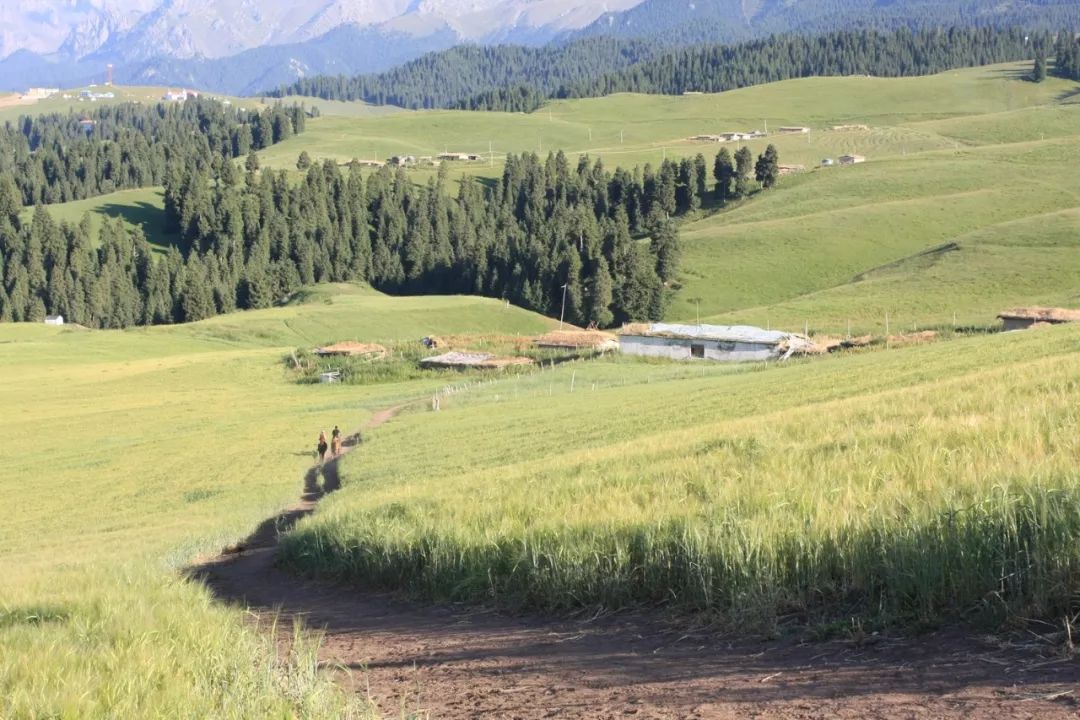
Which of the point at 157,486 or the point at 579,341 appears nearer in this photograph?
the point at 157,486

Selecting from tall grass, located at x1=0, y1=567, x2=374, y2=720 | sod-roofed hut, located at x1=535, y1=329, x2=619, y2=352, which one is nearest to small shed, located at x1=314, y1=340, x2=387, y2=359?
sod-roofed hut, located at x1=535, y1=329, x2=619, y2=352

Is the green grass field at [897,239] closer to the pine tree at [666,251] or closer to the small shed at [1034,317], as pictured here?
the pine tree at [666,251]

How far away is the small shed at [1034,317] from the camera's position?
205 feet

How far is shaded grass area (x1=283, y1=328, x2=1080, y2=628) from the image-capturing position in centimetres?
815

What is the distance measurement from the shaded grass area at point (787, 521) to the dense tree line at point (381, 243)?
100582 mm

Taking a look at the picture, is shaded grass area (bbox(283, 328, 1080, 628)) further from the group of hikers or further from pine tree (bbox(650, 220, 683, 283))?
pine tree (bbox(650, 220, 683, 283))

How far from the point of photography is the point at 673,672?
7.97 metres

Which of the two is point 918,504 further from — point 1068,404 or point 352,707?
point 1068,404

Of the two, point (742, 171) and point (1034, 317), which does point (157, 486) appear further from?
point (742, 171)

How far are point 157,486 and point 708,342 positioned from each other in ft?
154

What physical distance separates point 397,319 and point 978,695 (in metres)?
107

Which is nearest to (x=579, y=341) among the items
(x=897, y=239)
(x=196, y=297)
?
(x=897, y=239)

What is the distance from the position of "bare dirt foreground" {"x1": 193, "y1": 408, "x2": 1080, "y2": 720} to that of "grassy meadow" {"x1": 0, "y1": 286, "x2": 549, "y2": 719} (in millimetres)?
1024

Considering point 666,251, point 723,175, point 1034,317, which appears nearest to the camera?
point 1034,317
